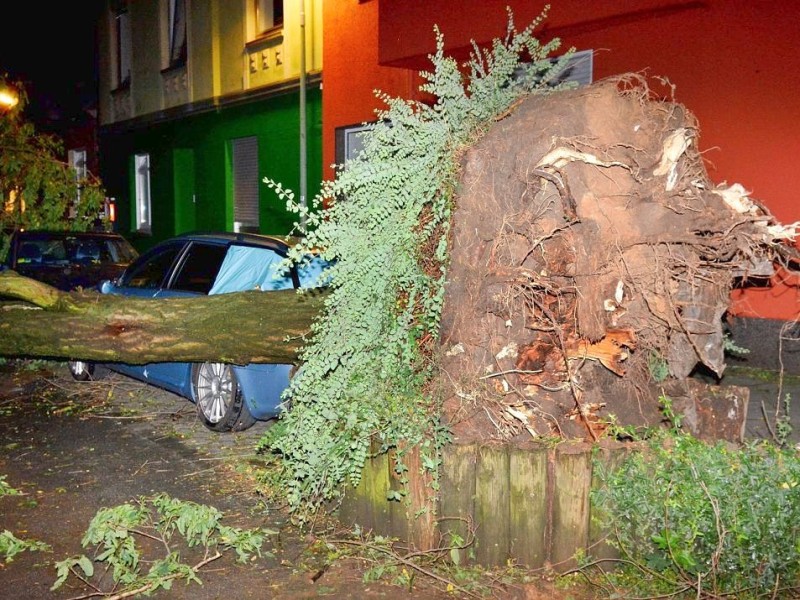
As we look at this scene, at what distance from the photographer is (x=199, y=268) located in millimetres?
7871

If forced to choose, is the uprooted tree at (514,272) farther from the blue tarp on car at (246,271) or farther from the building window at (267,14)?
the building window at (267,14)

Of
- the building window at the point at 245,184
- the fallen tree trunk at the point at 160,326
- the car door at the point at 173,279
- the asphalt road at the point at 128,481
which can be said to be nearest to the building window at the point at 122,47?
the building window at the point at 245,184

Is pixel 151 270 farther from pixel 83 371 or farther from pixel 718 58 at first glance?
pixel 718 58

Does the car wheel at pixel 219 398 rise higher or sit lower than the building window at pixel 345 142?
lower

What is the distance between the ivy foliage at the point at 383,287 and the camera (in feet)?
15.4

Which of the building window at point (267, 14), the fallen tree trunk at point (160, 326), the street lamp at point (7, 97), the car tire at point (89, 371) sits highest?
the building window at point (267, 14)

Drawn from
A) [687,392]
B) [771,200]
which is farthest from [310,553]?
[771,200]

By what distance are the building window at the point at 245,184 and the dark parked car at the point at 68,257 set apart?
15.0 feet

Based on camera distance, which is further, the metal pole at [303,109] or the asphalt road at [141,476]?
the metal pole at [303,109]

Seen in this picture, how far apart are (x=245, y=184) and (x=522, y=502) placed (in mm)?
14679

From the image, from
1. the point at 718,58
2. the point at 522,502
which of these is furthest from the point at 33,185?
the point at 522,502

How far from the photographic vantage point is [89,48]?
25.2 metres

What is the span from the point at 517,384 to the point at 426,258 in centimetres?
91

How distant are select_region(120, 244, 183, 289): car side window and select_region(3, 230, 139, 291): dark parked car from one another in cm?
328
